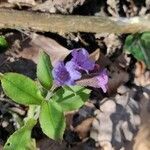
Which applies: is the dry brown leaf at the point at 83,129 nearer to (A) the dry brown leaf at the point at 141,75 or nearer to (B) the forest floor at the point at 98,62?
(B) the forest floor at the point at 98,62

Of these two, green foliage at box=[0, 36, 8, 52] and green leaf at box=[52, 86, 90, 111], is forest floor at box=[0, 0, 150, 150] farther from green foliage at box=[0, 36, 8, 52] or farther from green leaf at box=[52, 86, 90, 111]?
green leaf at box=[52, 86, 90, 111]

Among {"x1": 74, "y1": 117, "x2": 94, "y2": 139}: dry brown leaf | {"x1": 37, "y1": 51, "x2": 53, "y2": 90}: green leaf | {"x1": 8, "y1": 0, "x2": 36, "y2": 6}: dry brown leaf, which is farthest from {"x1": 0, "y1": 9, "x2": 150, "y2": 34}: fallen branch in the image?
{"x1": 74, "y1": 117, "x2": 94, "y2": 139}: dry brown leaf

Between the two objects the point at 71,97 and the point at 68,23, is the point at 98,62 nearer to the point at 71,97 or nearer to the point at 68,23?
the point at 68,23

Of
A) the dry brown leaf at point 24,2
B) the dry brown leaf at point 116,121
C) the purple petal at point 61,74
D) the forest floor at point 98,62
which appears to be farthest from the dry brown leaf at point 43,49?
the purple petal at point 61,74

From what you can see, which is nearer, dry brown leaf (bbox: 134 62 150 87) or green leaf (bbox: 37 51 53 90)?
green leaf (bbox: 37 51 53 90)

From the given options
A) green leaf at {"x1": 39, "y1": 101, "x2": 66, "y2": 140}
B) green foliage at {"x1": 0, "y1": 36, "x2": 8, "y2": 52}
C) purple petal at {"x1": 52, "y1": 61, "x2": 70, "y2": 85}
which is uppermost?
purple petal at {"x1": 52, "y1": 61, "x2": 70, "y2": 85}

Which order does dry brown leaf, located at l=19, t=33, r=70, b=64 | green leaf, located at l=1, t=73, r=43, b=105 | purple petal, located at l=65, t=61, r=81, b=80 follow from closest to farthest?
purple petal, located at l=65, t=61, r=81, b=80 → green leaf, located at l=1, t=73, r=43, b=105 → dry brown leaf, located at l=19, t=33, r=70, b=64

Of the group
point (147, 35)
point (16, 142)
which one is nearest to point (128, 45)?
point (147, 35)
